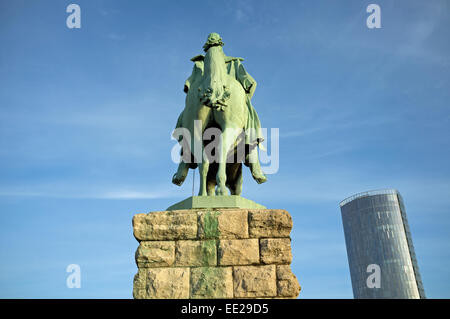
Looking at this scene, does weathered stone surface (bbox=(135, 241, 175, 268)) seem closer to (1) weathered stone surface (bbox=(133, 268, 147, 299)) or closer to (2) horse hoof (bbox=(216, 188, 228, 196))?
(1) weathered stone surface (bbox=(133, 268, 147, 299))

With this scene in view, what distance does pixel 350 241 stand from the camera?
8156 cm

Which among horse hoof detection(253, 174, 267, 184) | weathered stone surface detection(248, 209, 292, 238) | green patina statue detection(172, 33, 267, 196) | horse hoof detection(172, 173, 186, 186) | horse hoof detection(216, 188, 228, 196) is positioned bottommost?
weathered stone surface detection(248, 209, 292, 238)

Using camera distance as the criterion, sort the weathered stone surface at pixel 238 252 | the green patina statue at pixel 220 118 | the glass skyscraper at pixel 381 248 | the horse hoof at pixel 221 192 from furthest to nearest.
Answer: the glass skyscraper at pixel 381 248
the green patina statue at pixel 220 118
the horse hoof at pixel 221 192
the weathered stone surface at pixel 238 252

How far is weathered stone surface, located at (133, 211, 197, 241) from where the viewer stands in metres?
5.60

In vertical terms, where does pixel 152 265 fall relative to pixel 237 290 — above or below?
above

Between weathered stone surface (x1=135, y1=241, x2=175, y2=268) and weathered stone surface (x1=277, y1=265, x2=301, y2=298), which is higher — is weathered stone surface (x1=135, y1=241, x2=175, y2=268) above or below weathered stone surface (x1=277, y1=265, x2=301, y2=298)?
above

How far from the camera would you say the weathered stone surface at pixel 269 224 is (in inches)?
219

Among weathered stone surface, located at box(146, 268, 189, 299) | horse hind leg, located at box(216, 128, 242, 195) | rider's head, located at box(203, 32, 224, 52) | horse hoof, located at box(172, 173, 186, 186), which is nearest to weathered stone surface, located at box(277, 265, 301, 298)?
weathered stone surface, located at box(146, 268, 189, 299)

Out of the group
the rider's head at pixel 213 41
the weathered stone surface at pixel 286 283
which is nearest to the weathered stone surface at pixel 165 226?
the weathered stone surface at pixel 286 283

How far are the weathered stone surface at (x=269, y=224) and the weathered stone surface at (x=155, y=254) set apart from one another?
1.21 meters

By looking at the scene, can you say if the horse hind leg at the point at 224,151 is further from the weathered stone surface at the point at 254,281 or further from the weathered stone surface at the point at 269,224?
the weathered stone surface at the point at 254,281
